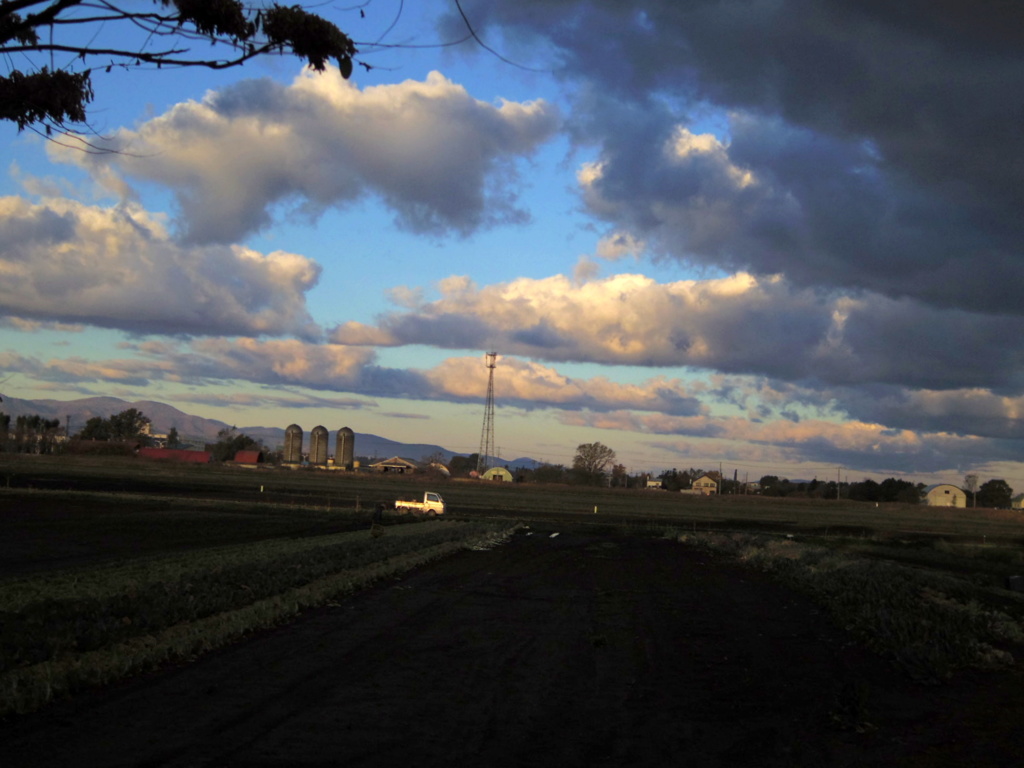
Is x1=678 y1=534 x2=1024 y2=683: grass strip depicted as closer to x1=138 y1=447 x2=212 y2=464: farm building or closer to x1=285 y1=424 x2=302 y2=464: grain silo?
x1=138 y1=447 x2=212 y2=464: farm building

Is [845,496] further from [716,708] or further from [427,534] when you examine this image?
[716,708]

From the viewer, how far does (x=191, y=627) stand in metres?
11.7

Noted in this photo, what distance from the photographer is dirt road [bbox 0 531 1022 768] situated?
23.2 ft

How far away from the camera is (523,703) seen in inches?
348

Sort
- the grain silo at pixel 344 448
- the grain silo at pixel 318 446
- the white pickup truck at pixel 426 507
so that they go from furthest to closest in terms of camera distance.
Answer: the grain silo at pixel 318 446 → the grain silo at pixel 344 448 → the white pickup truck at pixel 426 507

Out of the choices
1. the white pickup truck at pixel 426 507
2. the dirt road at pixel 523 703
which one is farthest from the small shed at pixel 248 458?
the dirt road at pixel 523 703

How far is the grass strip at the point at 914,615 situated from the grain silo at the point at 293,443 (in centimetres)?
15099

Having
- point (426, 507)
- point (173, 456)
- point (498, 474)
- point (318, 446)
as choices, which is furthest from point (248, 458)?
point (426, 507)

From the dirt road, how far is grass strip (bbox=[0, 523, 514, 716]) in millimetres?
303

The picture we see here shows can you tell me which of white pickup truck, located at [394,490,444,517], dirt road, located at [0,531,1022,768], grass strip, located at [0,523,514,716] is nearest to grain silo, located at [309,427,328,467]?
white pickup truck, located at [394,490,444,517]

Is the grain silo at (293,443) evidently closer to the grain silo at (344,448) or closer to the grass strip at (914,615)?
the grain silo at (344,448)

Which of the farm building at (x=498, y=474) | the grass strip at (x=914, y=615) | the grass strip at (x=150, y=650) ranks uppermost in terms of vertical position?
the grass strip at (x=914, y=615)

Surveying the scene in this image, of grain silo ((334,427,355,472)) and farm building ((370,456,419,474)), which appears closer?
grain silo ((334,427,355,472))

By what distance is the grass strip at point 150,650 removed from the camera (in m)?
8.09
